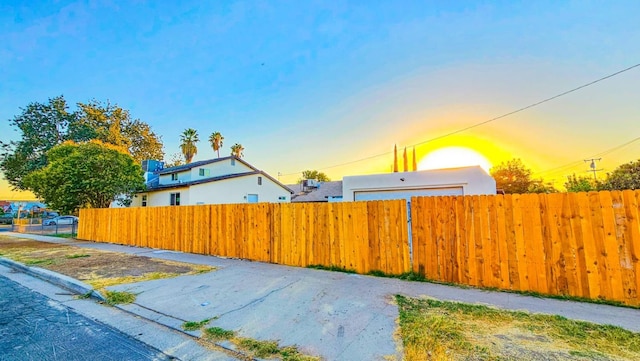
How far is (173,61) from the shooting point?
1302 centimetres

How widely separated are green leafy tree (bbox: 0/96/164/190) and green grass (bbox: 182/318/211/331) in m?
34.4

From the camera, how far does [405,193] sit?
12.2m

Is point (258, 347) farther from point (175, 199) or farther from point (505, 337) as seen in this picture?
point (175, 199)

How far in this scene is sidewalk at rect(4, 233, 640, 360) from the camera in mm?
3322

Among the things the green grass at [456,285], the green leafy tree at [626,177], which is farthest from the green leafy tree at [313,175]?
the green grass at [456,285]

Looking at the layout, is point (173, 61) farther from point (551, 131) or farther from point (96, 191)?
point (551, 131)

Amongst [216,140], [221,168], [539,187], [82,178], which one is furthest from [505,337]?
[216,140]

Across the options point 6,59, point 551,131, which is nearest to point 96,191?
point 6,59

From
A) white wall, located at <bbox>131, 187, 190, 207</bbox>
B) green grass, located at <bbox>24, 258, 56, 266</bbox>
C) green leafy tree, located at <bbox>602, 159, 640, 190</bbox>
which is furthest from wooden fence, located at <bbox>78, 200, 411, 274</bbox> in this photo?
green leafy tree, located at <bbox>602, 159, 640, 190</bbox>

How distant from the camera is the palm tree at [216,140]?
42812mm

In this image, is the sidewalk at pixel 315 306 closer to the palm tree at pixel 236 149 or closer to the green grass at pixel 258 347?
the green grass at pixel 258 347

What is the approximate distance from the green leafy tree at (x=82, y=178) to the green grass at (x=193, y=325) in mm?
16453

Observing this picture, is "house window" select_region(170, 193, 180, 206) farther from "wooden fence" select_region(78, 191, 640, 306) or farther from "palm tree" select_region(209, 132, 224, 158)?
"palm tree" select_region(209, 132, 224, 158)

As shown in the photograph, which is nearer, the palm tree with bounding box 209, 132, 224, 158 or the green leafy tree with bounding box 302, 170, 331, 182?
the palm tree with bounding box 209, 132, 224, 158
